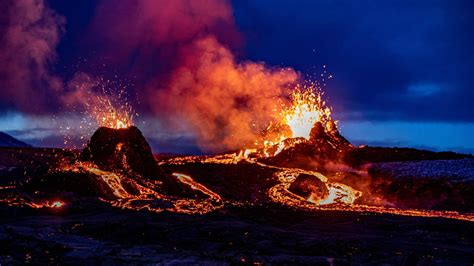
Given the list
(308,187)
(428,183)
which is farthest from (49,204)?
(428,183)

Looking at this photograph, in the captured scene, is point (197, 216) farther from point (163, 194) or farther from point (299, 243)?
point (163, 194)

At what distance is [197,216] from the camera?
1420 centimetres

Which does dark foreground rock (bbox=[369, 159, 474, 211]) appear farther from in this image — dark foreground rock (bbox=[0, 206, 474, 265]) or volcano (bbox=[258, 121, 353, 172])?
dark foreground rock (bbox=[0, 206, 474, 265])

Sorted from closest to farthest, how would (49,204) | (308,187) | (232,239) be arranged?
(232,239), (49,204), (308,187)

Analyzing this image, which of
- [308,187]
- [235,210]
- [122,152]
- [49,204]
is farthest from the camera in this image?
[308,187]

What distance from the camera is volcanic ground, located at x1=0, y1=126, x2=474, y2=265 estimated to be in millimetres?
9867

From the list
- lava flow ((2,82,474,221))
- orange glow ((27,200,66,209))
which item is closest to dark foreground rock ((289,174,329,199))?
lava flow ((2,82,474,221))

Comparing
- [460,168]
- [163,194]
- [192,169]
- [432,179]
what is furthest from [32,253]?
[460,168]

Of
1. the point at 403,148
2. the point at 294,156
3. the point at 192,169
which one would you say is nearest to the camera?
the point at 192,169

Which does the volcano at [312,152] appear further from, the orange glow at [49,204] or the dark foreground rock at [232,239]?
the orange glow at [49,204]

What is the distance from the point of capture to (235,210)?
15.6 meters

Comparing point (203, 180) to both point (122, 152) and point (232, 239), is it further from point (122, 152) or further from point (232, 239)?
point (232, 239)

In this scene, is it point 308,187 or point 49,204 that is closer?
point 49,204

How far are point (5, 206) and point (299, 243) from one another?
944cm
